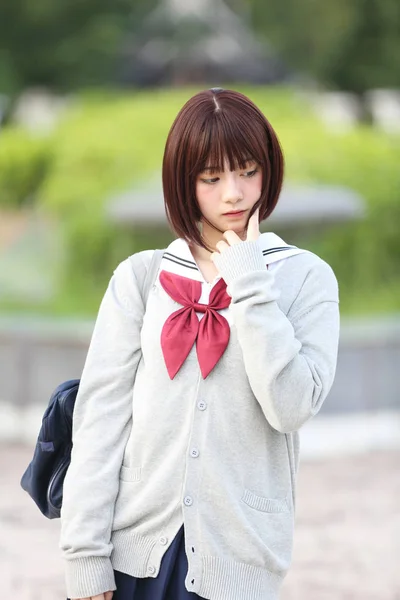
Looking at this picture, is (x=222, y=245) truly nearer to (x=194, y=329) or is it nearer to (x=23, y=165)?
(x=194, y=329)

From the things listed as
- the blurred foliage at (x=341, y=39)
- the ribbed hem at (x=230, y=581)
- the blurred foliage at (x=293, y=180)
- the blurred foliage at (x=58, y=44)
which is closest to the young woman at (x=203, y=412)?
the ribbed hem at (x=230, y=581)

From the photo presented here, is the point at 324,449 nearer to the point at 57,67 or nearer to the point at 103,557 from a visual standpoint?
the point at 103,557

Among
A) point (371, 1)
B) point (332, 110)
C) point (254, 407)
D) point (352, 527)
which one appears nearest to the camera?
point (254, 407)

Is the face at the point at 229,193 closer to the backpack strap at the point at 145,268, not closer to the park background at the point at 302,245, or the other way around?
the backpack strap at the point at 145,268

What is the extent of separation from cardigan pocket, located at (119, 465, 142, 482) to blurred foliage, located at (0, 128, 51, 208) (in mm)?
11214

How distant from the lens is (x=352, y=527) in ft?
17.4

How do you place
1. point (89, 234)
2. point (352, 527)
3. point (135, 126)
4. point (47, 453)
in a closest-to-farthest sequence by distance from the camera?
point (47, 453), point (352, 527), point (89, 234), point (135, 126)

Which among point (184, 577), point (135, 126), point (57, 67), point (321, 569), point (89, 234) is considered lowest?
point (321, 569)

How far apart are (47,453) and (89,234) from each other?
6725 mm

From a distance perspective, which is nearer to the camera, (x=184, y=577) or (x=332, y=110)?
(x=184, y=577)

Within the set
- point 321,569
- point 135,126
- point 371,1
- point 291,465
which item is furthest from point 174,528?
point 371,1

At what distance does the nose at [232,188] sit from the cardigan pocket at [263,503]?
1.69 ft

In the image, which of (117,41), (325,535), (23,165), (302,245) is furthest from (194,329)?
(117,41)

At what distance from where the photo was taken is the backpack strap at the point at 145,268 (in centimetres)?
214
